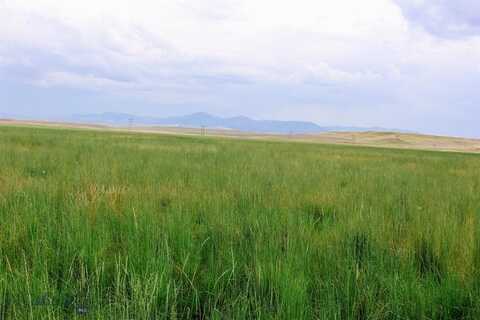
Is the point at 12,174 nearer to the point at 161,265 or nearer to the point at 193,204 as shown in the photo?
the point at 193,204

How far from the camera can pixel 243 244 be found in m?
3.53

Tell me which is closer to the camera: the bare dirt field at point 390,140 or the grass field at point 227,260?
the grass field at point 227,260

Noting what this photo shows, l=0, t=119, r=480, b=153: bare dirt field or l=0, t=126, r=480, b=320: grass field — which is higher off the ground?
l=0, t=119, r=480, b=153: bare dirt field

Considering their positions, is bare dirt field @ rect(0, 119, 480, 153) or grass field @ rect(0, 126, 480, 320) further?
bare dirt field @ rect(0, 119, 480, 153)

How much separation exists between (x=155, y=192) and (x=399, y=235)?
4004 millimetres

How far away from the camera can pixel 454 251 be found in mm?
3496

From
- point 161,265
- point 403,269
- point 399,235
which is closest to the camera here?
point 161,265

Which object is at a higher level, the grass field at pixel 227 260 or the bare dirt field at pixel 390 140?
the bare dirt field at pixel 390 140

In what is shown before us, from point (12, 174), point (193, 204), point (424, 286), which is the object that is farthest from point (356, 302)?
point (12, 174)

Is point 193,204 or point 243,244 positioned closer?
point 243,244

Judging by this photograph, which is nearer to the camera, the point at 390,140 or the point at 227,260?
the point at 227,260

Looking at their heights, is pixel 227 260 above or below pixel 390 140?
below

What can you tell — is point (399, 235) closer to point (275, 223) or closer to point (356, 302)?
point (275, 223)

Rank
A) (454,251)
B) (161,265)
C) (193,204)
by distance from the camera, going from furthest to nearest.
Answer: (193,204) → (454,251) → (161,265)
